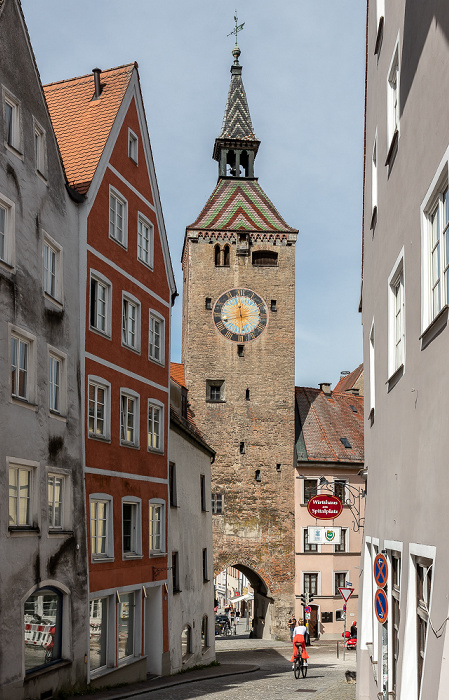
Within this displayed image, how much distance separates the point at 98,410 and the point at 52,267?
3.94 metres

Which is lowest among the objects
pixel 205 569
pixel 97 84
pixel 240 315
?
pixel 205 569

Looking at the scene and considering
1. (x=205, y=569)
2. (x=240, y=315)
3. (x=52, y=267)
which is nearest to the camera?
(x=52, y=267)

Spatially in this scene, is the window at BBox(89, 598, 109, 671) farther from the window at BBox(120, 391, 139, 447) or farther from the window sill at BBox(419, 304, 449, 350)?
the window sill at BBox(419, 304, 449, 350)

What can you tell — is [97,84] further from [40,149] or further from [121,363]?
[121,363]

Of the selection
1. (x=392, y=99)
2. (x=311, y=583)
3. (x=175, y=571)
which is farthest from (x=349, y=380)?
(x=392, y=99)

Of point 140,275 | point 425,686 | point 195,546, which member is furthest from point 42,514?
point 195,546

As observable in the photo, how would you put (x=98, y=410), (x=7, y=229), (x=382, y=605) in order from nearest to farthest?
(x=382, y=605) → (x=7, y=229) → (x=98, y=410)

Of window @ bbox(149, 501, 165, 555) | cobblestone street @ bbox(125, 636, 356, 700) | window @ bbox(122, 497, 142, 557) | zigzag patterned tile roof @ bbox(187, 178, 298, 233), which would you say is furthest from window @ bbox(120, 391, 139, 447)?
zigzag patterned tile roof @ bbox(187, 178, 298, 233)

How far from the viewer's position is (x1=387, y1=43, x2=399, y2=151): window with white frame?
1082 centimetres

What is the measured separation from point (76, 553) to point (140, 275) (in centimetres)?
861

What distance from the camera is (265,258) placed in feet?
174

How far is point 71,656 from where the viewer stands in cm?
1798

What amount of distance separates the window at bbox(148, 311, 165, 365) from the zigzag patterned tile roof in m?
27.2

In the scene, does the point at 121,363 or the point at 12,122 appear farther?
the point at 121,363
